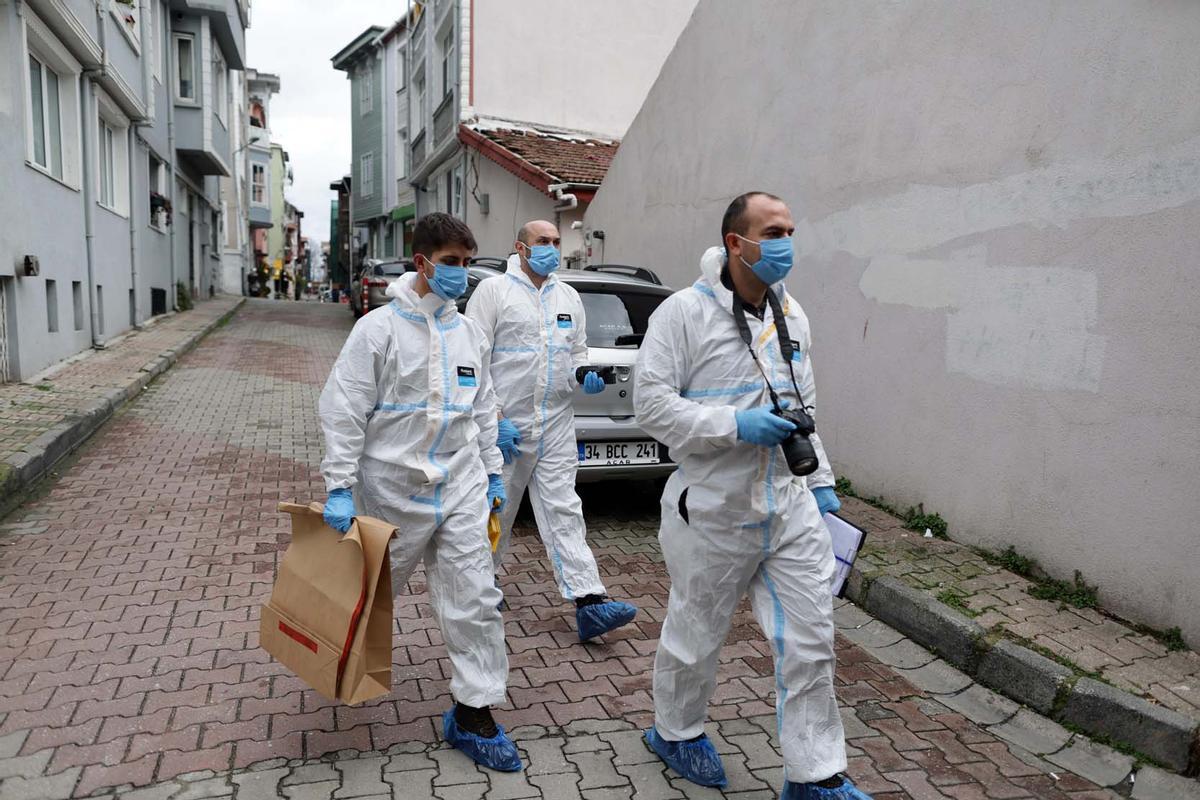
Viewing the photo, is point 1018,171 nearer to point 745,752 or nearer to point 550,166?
point 745,752

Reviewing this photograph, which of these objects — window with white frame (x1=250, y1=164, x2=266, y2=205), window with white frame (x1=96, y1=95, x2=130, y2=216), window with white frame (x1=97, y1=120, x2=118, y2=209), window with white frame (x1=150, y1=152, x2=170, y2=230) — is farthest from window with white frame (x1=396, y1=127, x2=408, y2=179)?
window with white frame (x1=250, y1=164, x2=266, y2=205)

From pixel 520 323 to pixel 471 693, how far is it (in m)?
2.00

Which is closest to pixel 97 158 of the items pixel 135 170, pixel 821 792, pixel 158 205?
pixel 135 170

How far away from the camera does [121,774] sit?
2959 mm

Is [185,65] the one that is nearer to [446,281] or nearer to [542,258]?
[542,258]

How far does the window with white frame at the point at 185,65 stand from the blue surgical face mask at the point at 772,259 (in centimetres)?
2148

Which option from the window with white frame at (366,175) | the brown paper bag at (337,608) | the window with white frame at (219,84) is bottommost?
the brown paper bag at (337,608)

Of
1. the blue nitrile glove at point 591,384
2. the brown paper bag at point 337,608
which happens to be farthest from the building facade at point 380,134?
the brown paper bag at point 337,608

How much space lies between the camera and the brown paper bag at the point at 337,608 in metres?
2.87

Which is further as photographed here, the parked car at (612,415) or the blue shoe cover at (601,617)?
the parked car at (612,415)

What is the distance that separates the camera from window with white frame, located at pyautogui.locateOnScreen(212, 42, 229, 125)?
22375mm

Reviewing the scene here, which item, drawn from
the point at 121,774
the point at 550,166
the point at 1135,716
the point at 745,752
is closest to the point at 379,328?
the point at 121,774

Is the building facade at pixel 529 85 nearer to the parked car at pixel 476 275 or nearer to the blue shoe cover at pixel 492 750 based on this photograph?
the parked car at pixel 476 275

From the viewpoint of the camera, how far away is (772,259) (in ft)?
9.39
